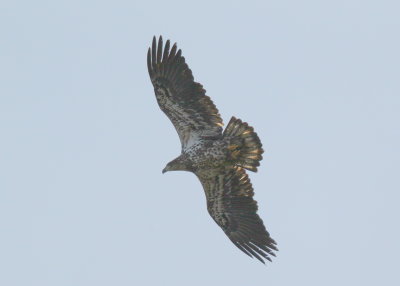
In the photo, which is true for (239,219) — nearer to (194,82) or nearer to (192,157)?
(192,157)

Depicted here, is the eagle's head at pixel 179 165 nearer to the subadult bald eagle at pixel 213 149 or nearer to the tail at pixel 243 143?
the subadult bald eagle at pixel 213 149

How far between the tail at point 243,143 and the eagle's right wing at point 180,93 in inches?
14.0

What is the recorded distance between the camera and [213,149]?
18.8m

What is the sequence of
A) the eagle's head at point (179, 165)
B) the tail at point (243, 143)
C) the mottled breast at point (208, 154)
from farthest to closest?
1. the eagle's head at point (179, 165)
2. the mottled breast at point (208, 154)
3. the tail at point (243, 143)

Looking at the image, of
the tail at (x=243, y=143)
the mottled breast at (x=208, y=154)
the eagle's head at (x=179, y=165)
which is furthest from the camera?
the eagle's head at (x=179, y=165)

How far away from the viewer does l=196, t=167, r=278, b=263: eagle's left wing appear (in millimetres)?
19094

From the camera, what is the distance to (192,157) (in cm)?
1903

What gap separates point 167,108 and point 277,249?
3.48 metres

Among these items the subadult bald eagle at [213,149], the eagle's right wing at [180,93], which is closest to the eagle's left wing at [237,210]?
the subadult bald eagle at [213,149]

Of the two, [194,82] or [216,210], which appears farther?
[216,210]

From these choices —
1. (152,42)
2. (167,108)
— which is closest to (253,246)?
(167,108)

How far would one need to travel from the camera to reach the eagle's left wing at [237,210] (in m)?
19.1

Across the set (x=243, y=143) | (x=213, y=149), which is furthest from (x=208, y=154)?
(x=243, y=143)

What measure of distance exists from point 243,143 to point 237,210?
1620mm
